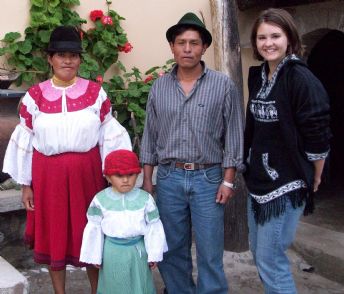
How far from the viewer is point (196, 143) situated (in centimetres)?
313

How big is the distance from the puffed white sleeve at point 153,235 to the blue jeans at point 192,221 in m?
0.19

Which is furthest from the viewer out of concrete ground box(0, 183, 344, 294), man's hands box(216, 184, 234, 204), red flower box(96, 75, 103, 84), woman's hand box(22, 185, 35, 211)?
red flower box(96, 75, 103, 84)

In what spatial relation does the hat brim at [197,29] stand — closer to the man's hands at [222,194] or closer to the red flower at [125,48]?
the man's hands at [222,194]

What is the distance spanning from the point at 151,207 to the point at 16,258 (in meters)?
1.86

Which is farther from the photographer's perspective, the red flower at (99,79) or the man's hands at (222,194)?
the red flower at (99,79)

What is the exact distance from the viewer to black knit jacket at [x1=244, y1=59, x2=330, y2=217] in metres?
2.56

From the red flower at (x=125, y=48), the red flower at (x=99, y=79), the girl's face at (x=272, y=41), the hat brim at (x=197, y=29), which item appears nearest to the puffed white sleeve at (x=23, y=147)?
the hat brim at (x=197, y=29)

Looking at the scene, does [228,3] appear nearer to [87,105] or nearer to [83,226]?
[87,105]

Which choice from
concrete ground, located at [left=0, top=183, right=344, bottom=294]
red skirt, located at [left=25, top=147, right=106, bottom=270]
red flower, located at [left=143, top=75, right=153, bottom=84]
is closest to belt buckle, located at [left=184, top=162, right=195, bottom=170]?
red skirt, located at [left=25, top=147, right=106, bottom=270]

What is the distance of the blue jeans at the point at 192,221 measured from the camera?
319 centimetres

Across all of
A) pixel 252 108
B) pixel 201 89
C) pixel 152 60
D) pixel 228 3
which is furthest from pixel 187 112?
pixel 152 60

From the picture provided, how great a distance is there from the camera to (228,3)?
15.6ft

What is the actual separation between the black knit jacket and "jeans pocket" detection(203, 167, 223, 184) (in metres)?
0.61

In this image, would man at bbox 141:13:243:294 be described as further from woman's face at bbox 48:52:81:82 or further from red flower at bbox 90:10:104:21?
red flower at bbox 90:10:104:21
